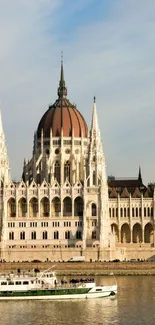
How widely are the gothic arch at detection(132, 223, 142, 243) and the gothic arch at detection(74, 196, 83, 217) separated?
16.7 m

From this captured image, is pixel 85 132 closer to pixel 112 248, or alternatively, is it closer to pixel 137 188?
pixel 137 188

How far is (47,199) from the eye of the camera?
528 feet

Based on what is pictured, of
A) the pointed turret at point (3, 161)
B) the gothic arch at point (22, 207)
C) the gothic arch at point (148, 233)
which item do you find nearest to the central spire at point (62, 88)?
the pointed turret at point (3, 161)

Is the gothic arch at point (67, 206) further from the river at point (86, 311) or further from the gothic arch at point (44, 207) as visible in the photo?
the river at point (86, 311)

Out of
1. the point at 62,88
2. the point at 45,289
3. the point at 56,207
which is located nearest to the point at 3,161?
the point at 56,207

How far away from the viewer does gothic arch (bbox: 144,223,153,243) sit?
17195 cm

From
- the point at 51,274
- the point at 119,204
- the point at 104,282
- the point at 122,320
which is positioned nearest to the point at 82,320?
the point at 122,320

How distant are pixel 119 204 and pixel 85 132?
60.9 ft

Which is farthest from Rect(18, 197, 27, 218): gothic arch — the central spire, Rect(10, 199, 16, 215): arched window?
the central spire

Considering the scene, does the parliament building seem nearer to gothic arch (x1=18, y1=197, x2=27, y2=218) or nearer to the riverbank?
gothic arch (x1=18, y1=197, x2=27, y2=218)

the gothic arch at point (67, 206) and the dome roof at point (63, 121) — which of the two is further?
the dome roof at point (63, 121)

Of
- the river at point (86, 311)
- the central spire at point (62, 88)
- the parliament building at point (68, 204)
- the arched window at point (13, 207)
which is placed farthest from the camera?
the central spire at point (62, 88)

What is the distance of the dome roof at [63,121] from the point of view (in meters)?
176

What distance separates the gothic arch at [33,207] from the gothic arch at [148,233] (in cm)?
2507
